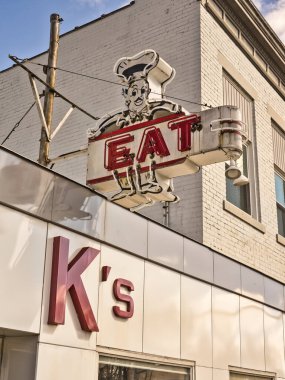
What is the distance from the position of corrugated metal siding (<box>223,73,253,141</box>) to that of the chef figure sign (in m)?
4.24

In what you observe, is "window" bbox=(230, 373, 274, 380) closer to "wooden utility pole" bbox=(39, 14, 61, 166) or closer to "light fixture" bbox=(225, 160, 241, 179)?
"light fixture" bbox=(225, 160, 241, 179)

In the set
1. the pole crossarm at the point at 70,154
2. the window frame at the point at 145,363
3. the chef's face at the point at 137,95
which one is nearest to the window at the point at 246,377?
the window frame at the point at 145,363

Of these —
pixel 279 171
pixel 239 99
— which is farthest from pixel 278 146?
pixel 239 99

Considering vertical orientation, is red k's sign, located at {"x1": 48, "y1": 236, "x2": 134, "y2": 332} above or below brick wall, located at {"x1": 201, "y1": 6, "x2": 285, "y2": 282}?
below

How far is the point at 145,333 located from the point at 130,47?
287 inches

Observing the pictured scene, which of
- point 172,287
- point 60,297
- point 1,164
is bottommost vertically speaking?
point 60,297

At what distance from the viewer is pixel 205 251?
9.74m

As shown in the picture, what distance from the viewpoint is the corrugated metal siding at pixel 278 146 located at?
1465cm

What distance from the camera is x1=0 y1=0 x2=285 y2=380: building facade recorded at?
21.7ft

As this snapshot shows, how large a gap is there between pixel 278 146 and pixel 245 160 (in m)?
2.05

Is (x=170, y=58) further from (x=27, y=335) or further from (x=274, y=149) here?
(x=27, y=335)

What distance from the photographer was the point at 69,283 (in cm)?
692

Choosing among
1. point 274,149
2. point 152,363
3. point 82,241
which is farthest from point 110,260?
point 274,149

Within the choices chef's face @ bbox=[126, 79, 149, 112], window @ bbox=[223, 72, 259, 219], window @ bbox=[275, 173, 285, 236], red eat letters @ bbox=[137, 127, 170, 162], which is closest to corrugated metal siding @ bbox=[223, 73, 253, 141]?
window @ bbox=[223, 72, 259, 219]
